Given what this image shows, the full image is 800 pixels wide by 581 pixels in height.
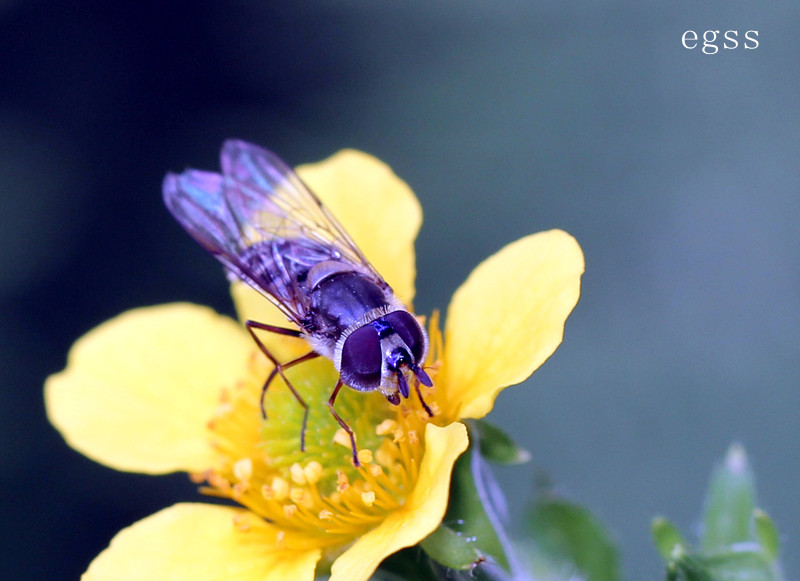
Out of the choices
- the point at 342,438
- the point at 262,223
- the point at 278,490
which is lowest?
the point at 278,490

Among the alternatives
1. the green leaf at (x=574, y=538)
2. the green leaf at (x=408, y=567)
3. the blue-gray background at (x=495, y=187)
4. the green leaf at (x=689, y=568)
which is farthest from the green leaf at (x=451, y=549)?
the blue-gray background at (x=495, y=187)

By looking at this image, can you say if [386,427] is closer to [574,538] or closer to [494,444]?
[494,444]

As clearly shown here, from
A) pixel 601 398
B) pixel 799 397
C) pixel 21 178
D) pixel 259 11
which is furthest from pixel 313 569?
pixel 259 11

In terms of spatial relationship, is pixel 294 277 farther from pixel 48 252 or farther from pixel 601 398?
pixel 48 252

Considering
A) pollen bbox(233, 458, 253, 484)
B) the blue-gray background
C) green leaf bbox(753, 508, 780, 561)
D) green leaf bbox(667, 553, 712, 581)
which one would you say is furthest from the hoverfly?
the blue-gray background

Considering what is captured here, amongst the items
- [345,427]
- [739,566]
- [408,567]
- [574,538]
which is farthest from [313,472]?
[739,566]

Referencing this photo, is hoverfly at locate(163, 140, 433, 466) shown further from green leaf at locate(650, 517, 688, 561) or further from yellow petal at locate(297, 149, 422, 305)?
green leaf at locate(650, 517, 688, 561)
